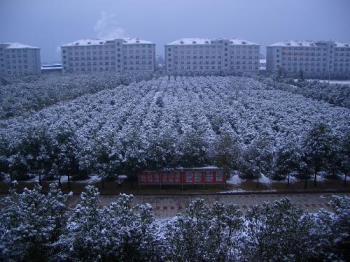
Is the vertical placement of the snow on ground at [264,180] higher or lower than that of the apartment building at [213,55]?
lower

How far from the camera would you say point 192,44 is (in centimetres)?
6944

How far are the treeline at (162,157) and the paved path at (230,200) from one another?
106cm

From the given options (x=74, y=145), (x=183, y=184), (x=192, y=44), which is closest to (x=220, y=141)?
A: (x=183, y=184)

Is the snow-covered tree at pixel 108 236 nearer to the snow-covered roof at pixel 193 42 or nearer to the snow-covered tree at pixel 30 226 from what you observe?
the snow-covered tree at pixel 30 226

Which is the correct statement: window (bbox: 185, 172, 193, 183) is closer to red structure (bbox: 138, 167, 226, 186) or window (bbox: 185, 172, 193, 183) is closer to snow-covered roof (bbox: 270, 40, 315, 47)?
red structure (bbox: 138, 167, 226, 186)

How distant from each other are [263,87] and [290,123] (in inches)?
872

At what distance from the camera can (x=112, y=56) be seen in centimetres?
6950

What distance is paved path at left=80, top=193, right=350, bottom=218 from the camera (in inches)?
536

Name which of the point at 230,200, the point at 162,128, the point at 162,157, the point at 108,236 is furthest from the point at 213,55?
the point at 108,236

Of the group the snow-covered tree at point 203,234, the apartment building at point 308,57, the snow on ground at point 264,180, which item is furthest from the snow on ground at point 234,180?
the apartment building at point 308,57

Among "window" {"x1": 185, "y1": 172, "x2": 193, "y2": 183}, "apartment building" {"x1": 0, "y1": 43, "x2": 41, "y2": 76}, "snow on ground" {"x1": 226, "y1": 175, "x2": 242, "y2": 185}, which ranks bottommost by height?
"snow on ground" {"x1": 226, "y1": 175, "x2": 242, "y2": 185}

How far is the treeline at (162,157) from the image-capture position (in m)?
14.7

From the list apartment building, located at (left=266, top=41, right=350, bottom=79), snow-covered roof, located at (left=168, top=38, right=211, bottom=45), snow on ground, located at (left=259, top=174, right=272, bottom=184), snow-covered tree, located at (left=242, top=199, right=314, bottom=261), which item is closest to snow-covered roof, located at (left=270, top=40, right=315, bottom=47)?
apartment building, located at (left=266, top=41, right=350, bottom=79)

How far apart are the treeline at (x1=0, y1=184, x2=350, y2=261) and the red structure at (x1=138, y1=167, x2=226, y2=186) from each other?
22.9 ft
